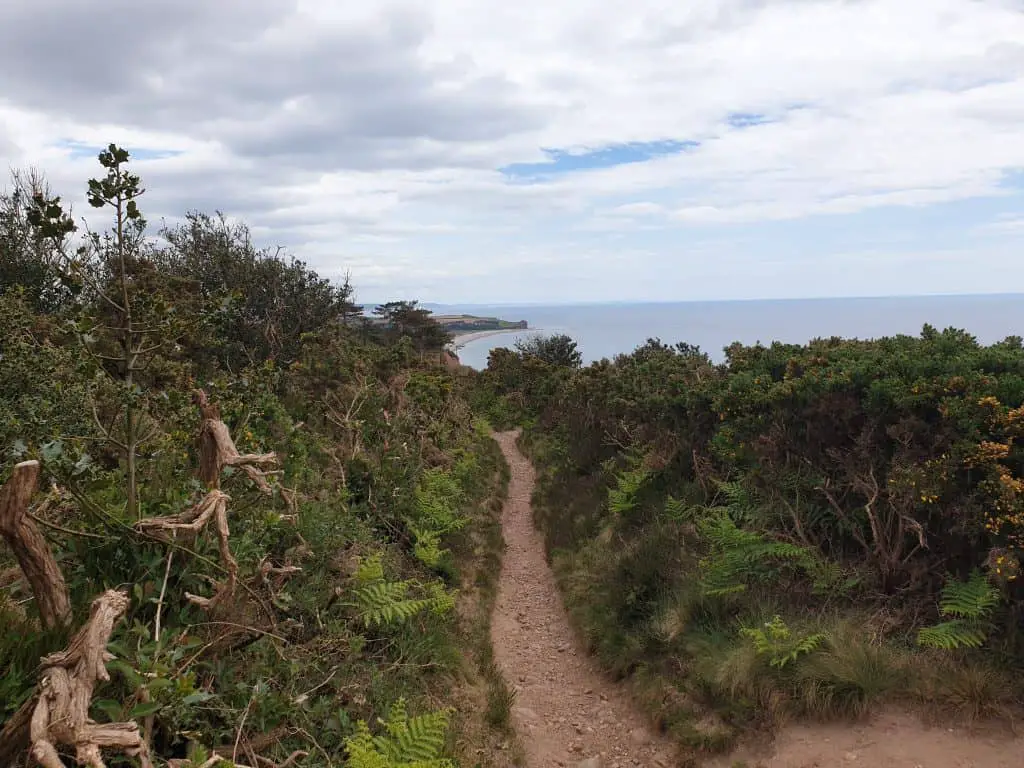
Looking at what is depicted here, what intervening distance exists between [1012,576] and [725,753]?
248cm

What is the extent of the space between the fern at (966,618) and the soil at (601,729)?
1.94 ft

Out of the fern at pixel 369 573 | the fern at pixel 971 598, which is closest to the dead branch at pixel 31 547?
the fern at pixel 369 573

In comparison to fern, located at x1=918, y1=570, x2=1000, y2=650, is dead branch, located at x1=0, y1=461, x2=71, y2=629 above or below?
above

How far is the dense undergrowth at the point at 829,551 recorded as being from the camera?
16.5ft

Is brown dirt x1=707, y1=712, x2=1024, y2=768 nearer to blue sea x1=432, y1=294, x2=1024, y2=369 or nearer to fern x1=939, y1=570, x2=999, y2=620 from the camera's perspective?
fern x1=939, y1=570, x2=999, y2=620

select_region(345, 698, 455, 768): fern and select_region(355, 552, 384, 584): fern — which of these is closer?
select_region(345, 698, 455, 768): fern

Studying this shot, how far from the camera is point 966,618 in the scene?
5.20m

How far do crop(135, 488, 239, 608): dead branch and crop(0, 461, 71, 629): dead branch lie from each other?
0.56 m

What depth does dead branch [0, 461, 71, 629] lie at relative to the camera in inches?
116

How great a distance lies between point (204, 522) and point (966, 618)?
5.62 meters

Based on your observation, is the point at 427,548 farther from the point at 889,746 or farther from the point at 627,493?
the point at 889,746

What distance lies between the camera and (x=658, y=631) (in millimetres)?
6738

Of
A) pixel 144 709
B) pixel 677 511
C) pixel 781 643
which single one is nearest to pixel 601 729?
pixel 781 643

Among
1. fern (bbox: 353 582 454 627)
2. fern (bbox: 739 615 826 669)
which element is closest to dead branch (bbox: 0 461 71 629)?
fern (bbox: 353 582 454 627)
